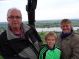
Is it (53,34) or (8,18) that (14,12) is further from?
(53,34)

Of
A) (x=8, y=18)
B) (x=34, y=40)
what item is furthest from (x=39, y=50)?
(x=8, y=18)

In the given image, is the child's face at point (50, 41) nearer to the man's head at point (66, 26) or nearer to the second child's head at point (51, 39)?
the second child's head at point (51, 39)

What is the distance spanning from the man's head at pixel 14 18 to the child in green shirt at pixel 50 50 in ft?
1.49

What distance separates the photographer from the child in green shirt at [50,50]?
759 cm

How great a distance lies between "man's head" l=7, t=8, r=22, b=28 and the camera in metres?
7.58

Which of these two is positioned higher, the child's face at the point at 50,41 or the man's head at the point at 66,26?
the man's head at the point at 66,26

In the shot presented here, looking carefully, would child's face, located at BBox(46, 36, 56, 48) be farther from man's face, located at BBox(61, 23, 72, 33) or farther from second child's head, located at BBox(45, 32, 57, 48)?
man's face, located at BBox(61, 23, 72, 33)

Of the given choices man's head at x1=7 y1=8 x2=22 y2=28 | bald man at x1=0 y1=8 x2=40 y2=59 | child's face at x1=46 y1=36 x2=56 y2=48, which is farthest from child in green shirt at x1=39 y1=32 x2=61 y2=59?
man's head at x1=7 y1=8 x2=22 y2=28

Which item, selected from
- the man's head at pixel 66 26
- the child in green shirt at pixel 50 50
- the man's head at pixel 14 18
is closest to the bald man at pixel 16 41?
the man's head at pixel 14 18

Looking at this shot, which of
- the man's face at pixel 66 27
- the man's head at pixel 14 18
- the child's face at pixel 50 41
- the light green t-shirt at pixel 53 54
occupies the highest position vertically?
the man's head at pixel 14 18

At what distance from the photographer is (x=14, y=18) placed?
7.59m

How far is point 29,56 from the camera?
758 cm

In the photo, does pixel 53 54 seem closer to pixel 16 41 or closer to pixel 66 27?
pixel 66 27

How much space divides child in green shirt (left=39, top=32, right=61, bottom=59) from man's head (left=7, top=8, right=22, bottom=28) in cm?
45
